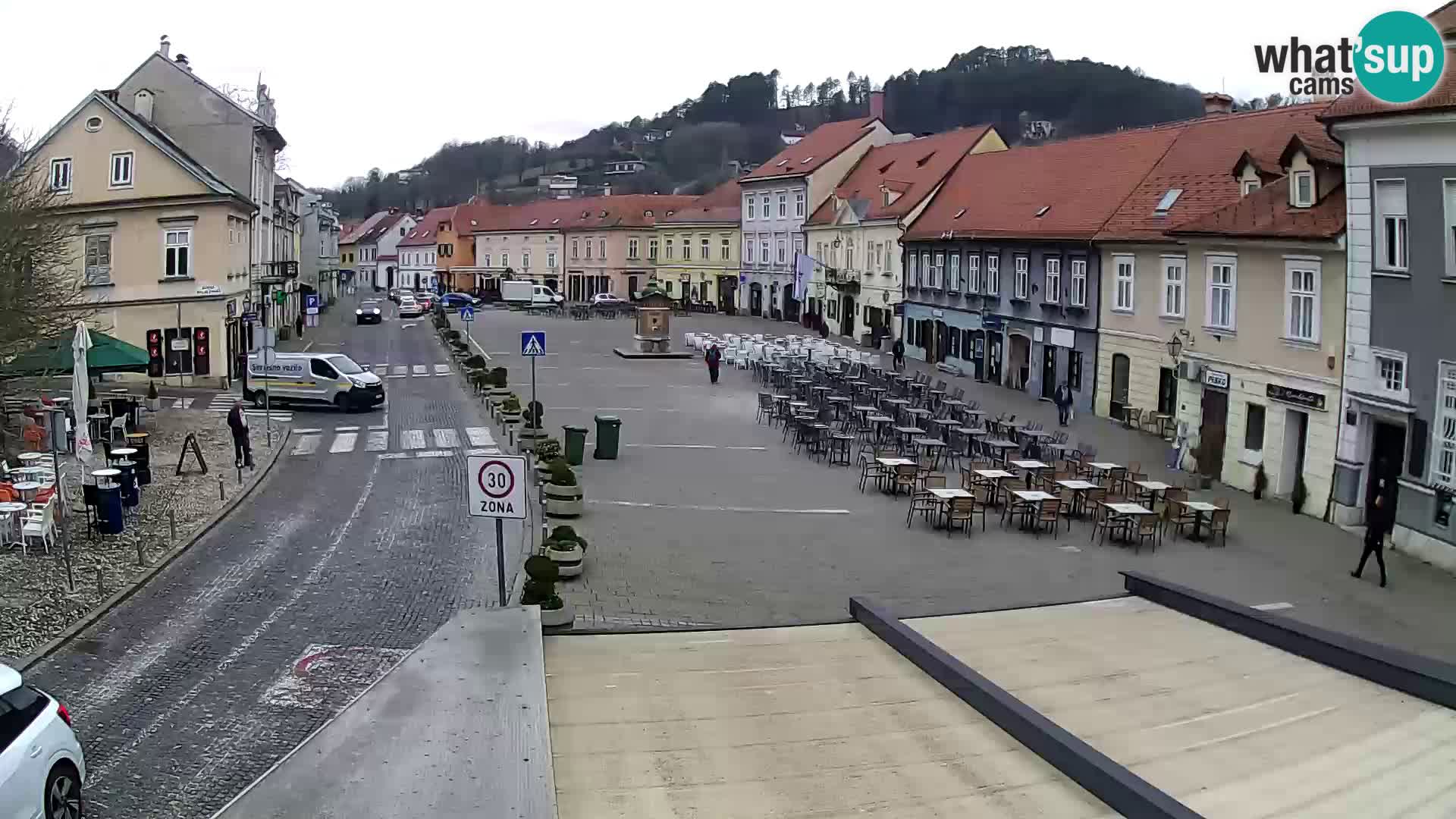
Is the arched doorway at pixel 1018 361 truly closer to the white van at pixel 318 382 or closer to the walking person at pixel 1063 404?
the walking person at pixel 1063 404

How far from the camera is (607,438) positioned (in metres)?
26.5

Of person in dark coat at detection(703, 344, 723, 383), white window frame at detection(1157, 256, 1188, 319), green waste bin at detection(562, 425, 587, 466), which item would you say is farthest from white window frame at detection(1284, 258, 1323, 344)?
person in dark coat at detection(703, 344, 723, 383)

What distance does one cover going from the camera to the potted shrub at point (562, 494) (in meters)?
20.6

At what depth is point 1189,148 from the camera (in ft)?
116

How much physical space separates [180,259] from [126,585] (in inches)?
Result: 1013

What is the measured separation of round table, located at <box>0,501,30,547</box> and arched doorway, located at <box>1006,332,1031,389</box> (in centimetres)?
3039

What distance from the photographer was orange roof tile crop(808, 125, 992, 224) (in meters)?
54.7

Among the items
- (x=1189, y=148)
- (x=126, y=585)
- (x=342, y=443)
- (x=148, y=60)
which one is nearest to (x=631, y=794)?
(x=126, y=585)

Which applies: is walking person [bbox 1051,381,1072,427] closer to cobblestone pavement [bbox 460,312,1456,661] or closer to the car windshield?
cobblestone pavement [bbox 460,312,1456,661]

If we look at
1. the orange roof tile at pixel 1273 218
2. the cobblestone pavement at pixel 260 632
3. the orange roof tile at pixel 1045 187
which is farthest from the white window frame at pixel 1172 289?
the cobblestone pavement at pixel 260 632

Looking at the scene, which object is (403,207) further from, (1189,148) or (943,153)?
(1189,148)

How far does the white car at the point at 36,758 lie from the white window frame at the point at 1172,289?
26482mm

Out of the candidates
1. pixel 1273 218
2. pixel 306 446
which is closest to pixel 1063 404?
pixel 1273 218

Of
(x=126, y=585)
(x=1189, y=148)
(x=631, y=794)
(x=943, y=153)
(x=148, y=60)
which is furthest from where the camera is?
(x=943, y=153)
